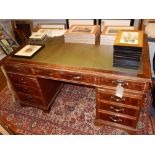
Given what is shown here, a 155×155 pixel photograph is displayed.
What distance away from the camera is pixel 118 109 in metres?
1.64

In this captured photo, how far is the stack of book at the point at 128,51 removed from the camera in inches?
51.6

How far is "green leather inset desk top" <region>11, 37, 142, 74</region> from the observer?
151 centimetres

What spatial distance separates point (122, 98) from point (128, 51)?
0.44 metres

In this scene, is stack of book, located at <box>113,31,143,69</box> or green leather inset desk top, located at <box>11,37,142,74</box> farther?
green leather inset desk top, located at <box>11,37,142,74</box>

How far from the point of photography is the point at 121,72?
139cm

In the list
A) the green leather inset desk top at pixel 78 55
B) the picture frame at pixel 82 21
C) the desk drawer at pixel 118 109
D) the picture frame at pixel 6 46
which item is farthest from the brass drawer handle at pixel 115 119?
the picture frame at pixel 6 46

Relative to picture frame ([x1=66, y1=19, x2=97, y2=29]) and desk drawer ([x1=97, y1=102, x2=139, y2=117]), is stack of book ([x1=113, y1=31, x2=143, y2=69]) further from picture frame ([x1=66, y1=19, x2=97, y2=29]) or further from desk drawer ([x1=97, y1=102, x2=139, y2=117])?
picture frame ([x1=66, y1=19, x2=97, y2=29])

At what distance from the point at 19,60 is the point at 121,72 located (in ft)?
3.28

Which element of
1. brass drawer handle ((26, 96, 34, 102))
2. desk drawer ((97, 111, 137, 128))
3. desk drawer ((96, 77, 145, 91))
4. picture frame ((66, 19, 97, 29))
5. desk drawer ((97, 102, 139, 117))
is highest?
picture frame ((66, 19, 97, 29))

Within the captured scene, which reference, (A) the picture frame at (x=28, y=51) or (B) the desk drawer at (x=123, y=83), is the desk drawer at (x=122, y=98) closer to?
(B) the desk drawer at (x=123, y=83)

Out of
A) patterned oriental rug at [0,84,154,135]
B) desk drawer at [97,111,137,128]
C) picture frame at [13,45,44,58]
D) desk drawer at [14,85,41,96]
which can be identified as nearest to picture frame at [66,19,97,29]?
picture frame at [13,45,44,58]

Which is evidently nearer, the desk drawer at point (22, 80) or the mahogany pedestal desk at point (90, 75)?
the mahogany pedestal desk at point (90, 75)

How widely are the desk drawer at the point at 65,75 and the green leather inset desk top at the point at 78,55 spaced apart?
0.28ft

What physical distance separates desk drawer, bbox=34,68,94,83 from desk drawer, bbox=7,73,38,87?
0.15 meters
